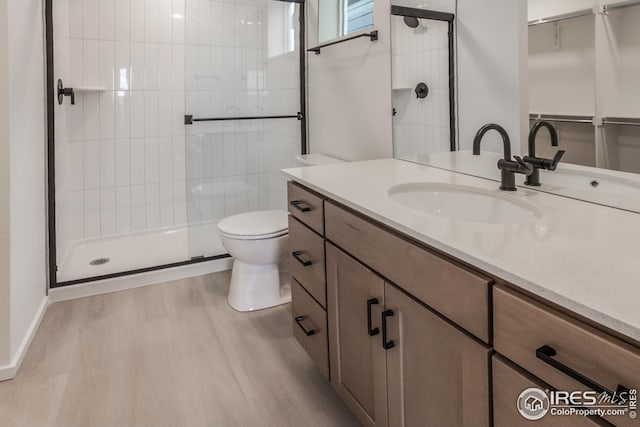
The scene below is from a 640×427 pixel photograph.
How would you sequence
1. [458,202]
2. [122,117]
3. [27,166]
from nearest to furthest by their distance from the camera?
1. [458,202]
2. [27,166]
3. [122,117]

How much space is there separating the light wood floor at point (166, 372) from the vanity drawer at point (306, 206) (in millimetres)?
664

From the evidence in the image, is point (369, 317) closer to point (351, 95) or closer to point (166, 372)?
point (166, 372)

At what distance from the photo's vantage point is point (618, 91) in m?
1.09

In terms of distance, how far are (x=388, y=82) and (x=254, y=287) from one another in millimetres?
1297

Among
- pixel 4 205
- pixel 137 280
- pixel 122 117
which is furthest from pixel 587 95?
pixel 122 117

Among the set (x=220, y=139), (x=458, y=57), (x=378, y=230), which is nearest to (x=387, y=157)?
(x=458, y=57)

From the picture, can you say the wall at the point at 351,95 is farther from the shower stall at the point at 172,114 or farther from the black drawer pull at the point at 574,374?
the black drawer pull at the point at 574,374

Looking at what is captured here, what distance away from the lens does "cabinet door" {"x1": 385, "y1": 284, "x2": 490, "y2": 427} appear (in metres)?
0.87

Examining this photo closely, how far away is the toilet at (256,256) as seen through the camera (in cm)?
231

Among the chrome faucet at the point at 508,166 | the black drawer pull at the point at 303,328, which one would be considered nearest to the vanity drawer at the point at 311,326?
the black drawer pull at the point at 303,328

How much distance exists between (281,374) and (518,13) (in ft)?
5.20

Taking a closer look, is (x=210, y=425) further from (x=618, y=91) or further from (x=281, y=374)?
(x=618, y=91)

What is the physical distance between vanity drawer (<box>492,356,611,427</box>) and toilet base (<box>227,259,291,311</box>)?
→ 1740 millimetres

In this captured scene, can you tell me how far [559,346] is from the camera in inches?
26.6
